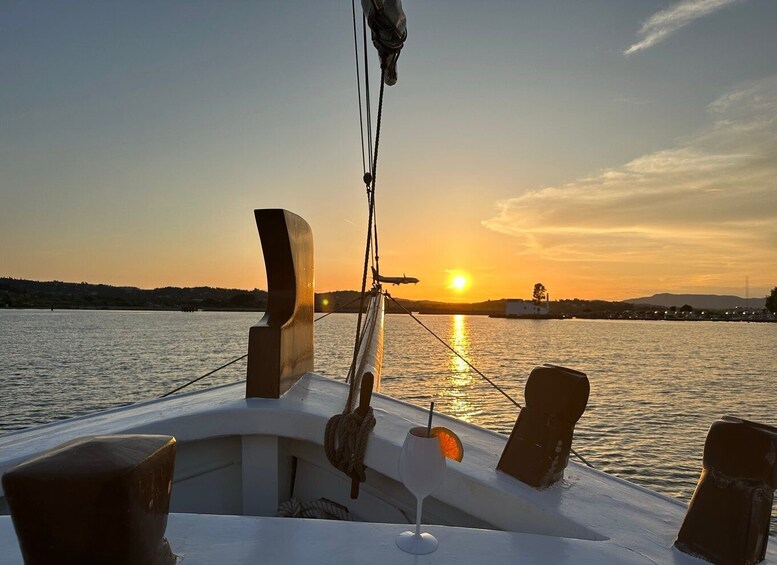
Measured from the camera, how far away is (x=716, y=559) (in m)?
1.39

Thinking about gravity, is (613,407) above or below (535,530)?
below

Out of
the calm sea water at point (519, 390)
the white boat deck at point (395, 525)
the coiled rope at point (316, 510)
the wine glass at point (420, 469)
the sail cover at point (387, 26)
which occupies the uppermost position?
the sail cover at point (387, 26)

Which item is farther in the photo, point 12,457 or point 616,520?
point 12,457

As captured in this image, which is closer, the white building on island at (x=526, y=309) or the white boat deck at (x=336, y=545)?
the white boat deck at (x=336, y=545)

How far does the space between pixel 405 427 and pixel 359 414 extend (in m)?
0.38

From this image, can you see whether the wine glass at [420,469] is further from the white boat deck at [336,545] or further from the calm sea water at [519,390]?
the calm sea water at [519,390]

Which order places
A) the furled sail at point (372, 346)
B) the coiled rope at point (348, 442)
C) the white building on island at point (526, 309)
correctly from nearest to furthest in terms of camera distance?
the coiled rope at point (348, 442)
the furled sail at point (372, 346)
the white building on island at point (526, 309)

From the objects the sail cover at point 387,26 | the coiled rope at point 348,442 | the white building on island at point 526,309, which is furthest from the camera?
the white building on island at point 526,309

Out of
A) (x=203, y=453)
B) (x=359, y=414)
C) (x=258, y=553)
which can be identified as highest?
(x=359, y=414)

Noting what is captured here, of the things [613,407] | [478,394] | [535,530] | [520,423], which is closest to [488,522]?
[535,530]

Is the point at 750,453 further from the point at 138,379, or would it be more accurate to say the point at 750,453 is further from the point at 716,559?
the point at 138,379

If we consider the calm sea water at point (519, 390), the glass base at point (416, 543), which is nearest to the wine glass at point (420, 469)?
the glass base at point (416, 543)

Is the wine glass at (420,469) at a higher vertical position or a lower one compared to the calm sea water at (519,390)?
higher

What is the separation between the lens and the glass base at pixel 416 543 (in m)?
1.28
